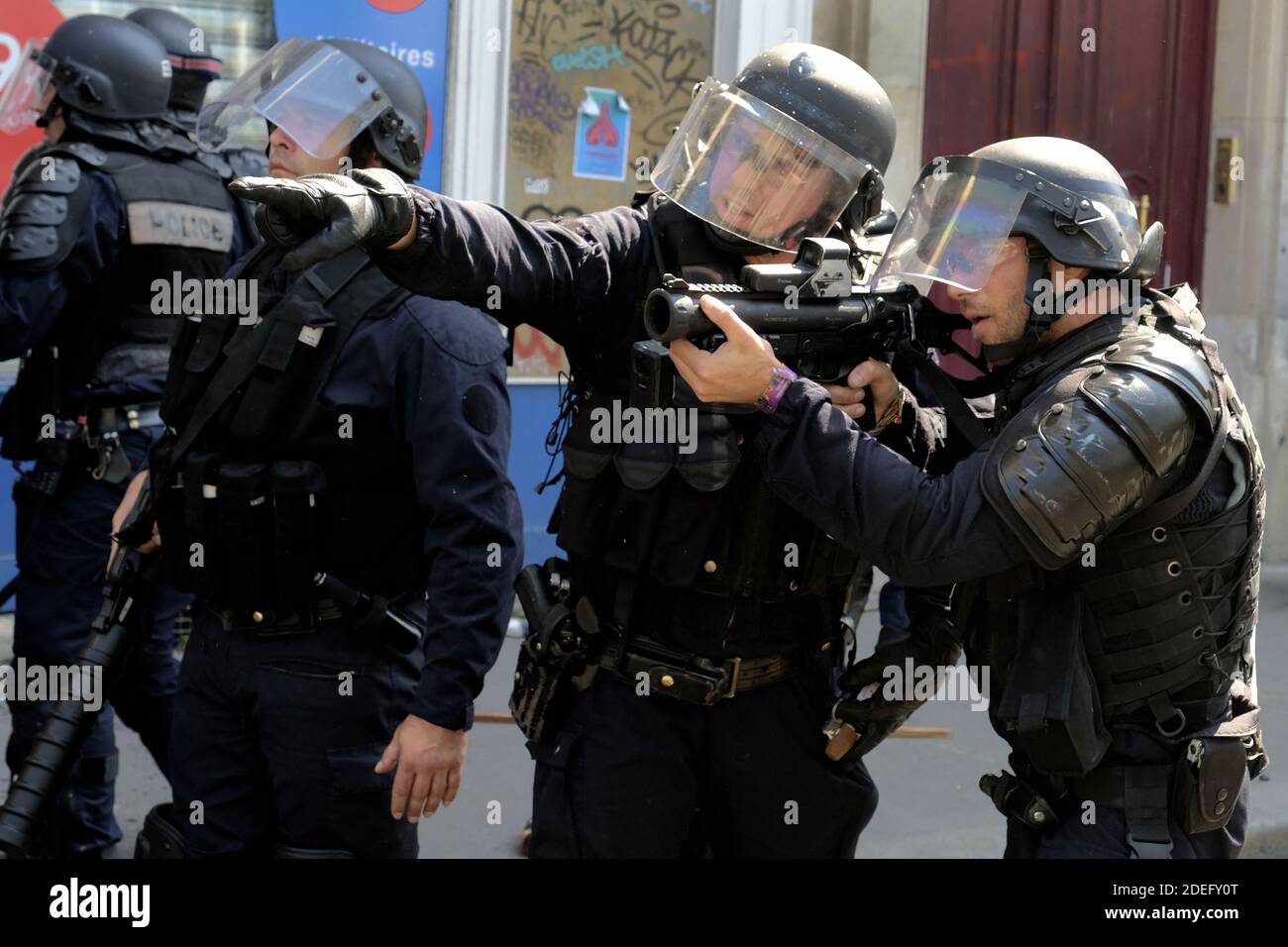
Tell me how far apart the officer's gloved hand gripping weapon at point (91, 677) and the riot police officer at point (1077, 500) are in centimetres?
169

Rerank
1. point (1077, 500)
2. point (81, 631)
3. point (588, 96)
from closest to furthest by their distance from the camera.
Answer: point (1077, 500) < point (81, 631) < point (588, 96)

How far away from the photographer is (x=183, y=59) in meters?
5.26

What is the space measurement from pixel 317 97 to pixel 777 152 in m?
1.02

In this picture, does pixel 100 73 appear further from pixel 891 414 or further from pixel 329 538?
pixel 891 414

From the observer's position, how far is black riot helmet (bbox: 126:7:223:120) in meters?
5.06

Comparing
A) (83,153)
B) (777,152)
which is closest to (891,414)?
(777,152)

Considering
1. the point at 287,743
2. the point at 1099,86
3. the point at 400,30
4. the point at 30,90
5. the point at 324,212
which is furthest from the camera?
the point at 1099,86

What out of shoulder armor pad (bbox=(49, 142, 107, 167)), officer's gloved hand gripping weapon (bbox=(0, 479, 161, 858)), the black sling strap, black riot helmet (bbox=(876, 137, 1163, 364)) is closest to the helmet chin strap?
black riot helmet (bbox=(876, 137, 1163, 364))

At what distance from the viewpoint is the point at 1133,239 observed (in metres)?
2.80

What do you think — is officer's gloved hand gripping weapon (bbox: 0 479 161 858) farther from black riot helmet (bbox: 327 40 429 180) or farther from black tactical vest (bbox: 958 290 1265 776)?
black tactical vest (bbox: 958 290 1265 776)

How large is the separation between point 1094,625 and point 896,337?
0.61 meters

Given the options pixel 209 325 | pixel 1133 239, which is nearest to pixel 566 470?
pixel 209 325

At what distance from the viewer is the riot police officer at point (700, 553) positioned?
3.01 metres
